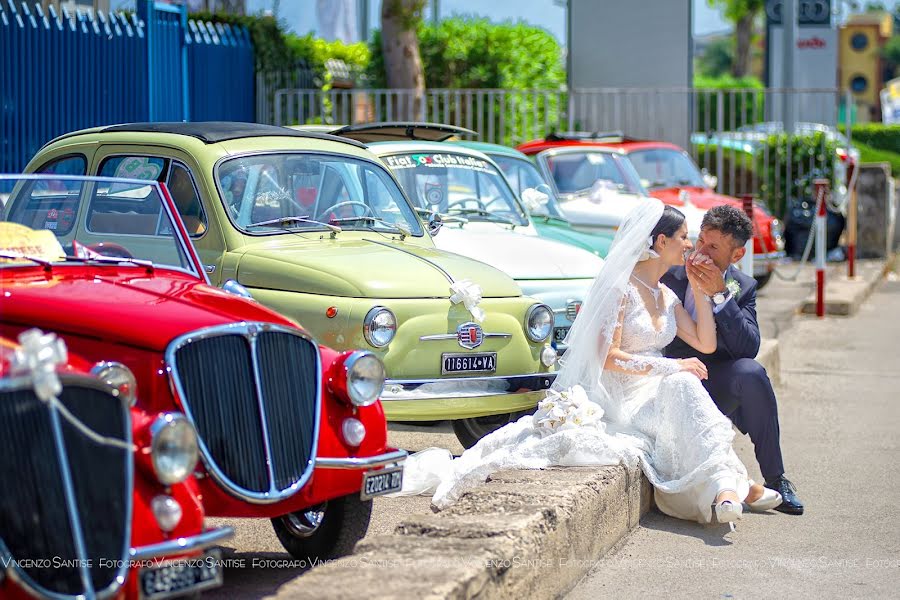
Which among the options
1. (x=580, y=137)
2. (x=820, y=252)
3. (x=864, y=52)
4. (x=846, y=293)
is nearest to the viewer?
(x=820, y=252)

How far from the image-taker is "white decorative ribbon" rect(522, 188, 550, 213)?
10.5 m

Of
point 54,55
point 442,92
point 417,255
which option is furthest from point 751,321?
point 442,92

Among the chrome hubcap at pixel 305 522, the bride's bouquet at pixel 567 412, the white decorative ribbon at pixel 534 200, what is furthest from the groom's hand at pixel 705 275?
the white decorative ribbon at pixel 534 200

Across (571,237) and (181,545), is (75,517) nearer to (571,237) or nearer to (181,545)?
(181,545)

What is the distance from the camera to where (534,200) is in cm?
1057

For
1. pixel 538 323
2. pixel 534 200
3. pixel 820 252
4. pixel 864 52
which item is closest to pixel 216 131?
pixel 538 323

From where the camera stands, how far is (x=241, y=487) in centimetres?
430

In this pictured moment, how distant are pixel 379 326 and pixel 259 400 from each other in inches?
78.2

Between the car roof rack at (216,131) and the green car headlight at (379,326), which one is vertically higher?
the car roof rack at (216,131)

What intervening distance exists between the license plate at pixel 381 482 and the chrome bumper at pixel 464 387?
4.79 ft

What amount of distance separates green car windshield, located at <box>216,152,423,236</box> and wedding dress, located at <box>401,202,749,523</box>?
1.64 meters

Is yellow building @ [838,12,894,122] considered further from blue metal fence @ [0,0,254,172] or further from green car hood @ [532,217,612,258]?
green car hood @ [532,217,612,258]

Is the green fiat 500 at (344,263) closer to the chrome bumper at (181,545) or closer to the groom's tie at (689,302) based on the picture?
the groom's tie at (689,302)

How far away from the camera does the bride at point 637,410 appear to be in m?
5.86
